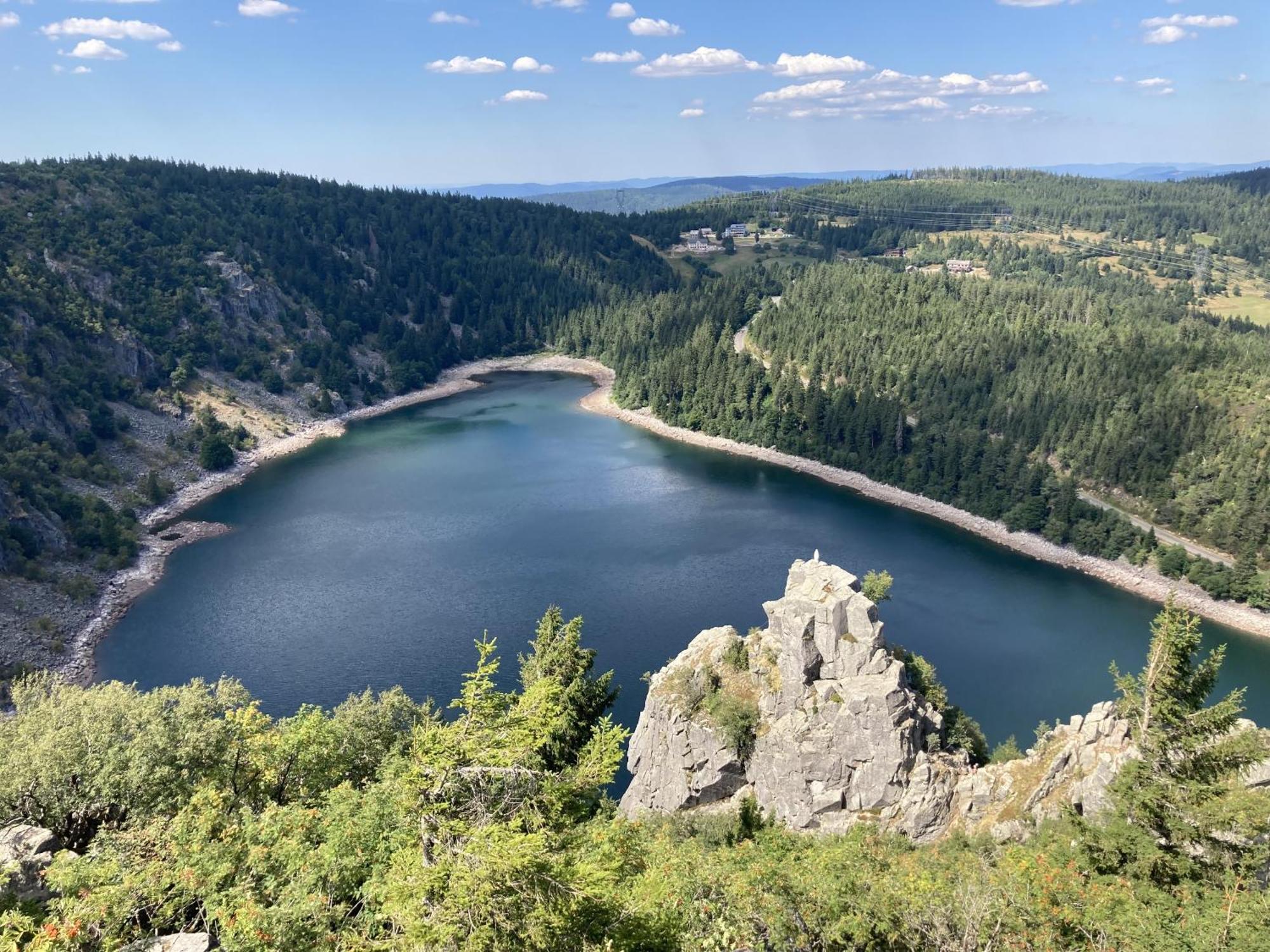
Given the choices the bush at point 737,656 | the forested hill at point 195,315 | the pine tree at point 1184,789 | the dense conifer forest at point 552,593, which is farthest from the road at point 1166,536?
the forested hill at point 195,315

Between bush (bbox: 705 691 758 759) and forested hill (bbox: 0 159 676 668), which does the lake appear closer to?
forested hill (bbox: 0 159 676 668)

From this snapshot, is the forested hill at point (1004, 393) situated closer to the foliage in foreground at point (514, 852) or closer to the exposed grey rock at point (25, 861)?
the foliage in foreground at point (514, 852)

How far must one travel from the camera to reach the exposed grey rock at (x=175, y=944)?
13258 millimetres

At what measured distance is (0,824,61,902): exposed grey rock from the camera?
1492cm

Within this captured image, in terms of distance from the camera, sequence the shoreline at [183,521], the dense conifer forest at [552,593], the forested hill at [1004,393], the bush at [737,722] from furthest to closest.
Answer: the forested hill at [1004,393], the shoreline at [183,521], the bush at [737,722], the dense conifer forest at [552,593]

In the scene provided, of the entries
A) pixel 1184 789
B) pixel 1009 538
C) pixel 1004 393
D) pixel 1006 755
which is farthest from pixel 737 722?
pixel 1004 393

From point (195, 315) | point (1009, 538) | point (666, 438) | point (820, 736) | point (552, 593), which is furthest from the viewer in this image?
point (195, 315)

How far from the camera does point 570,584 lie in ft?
221

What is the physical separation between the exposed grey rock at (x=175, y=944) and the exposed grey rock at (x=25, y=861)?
3157 millimetres

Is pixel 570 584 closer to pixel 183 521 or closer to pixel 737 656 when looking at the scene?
pixel 737 656

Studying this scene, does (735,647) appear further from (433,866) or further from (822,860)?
(433,866)

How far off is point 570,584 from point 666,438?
5421cm

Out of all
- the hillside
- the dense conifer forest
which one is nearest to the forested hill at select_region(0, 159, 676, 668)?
A: the dense conifer forest

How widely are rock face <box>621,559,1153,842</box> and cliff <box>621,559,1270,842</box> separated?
0.18 ft
